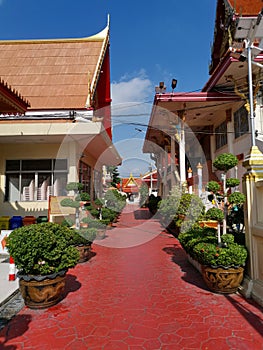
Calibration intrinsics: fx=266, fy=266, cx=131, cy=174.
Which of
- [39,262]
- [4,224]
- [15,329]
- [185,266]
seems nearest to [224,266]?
[185,266]

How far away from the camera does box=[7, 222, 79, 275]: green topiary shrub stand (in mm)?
3771

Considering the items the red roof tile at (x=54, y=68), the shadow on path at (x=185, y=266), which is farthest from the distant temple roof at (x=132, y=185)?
the shadow on path at (x=185, y=266)

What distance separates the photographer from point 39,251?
3803 millimetres

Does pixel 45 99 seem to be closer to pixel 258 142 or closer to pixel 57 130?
pixel 57 130

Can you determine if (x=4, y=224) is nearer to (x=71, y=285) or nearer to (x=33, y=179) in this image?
(x=33, y=179)

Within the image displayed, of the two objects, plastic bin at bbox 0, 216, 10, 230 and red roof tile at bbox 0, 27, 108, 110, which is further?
red roof tile at bbox 0, 27, 108, 110

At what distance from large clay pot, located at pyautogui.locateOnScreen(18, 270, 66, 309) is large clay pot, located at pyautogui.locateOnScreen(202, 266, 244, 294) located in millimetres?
2338

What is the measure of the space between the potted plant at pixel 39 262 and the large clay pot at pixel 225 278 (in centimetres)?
214

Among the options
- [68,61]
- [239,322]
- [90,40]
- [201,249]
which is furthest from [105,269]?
[90,40]

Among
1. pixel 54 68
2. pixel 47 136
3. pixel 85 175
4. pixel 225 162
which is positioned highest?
pixel 54 68

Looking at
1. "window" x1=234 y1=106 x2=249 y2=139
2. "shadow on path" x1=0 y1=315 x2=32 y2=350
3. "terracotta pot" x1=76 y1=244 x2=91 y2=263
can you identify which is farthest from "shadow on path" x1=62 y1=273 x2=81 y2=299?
"window" x1=234 y1=106 x2=249 y2=139

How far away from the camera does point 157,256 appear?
22.6ft

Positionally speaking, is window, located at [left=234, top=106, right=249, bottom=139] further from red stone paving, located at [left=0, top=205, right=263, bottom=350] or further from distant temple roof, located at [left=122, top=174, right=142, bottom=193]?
distant temple roof, located at [left=122, top=174, right=142, bottom=193]

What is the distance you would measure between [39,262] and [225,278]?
2794mm
